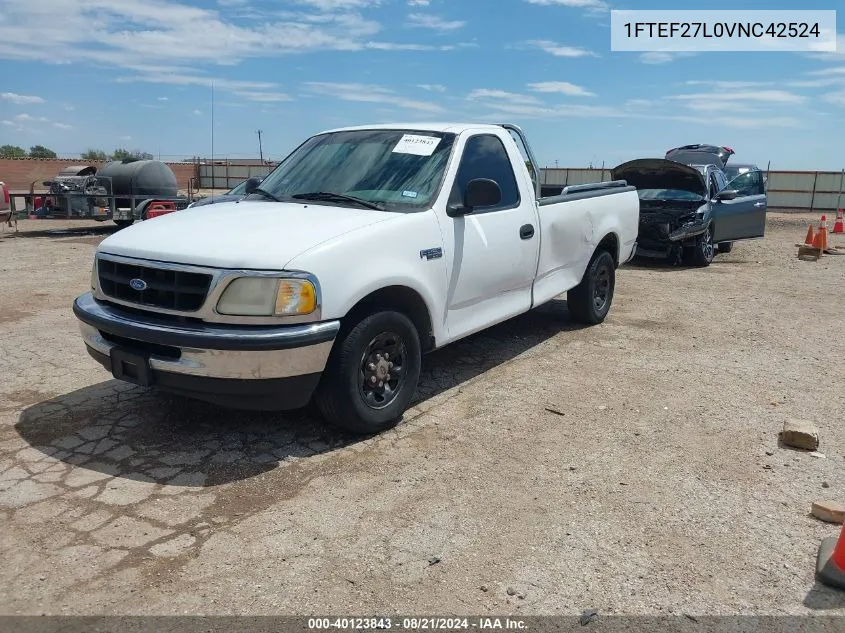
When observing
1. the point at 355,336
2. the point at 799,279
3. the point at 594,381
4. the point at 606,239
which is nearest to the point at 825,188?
the point at 799,279

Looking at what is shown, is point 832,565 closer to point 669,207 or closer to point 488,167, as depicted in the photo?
point 488,167

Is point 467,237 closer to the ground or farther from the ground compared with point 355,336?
farther from the ground

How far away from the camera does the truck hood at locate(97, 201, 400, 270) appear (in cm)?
368

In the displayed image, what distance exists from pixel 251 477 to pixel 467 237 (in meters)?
2.19

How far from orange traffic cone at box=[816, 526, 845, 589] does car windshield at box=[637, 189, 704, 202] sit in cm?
969

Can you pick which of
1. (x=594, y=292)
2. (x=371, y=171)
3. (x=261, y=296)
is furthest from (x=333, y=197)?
(x=594, y=292)

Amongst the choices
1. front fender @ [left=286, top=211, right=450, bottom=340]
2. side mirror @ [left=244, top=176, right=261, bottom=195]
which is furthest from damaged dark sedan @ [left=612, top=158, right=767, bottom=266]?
front fender @ [left=286, top=211, right=450, bottom=340]

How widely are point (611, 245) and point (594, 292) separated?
1.91 feet

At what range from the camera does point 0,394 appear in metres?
4.97

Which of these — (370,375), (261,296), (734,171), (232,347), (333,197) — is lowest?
(370,375)

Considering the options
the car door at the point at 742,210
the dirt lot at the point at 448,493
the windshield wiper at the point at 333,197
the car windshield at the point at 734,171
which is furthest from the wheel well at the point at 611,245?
the car windshield at the point at 734,171

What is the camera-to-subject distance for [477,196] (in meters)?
4.70

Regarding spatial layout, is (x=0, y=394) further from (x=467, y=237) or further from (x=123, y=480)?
(x=467, y=237)

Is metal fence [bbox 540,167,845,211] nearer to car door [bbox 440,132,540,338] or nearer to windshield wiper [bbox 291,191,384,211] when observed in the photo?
car door [bbox 440,132,540,338]
